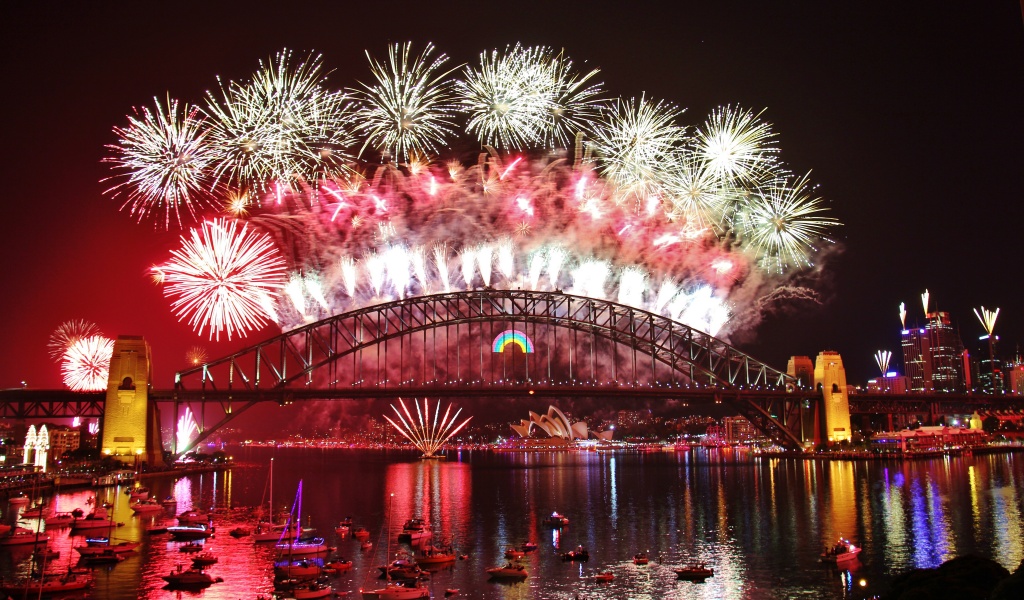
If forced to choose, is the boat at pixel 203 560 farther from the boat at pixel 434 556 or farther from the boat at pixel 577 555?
the boat at pixel 577 555

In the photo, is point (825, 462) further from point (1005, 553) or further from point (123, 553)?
point (123, 553)

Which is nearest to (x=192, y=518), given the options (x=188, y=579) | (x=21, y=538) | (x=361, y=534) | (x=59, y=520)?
(x=59, y=520)

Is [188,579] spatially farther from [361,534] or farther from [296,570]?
[361,534]

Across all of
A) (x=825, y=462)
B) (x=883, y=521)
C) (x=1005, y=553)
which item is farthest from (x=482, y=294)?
(x=1005, y=553)

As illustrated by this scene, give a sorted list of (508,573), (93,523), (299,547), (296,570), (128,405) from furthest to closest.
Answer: (128,405) → (93,523) → (299,547) → (508,573) → (296,570)

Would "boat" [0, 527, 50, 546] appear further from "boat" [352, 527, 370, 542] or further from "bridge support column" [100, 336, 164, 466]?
"bridge support column" [100, 336, 164, 466]

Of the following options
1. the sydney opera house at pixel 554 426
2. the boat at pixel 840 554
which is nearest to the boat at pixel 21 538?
the boat at pixel 840 554

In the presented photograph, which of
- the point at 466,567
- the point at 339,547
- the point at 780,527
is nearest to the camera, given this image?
the point at 466,567
